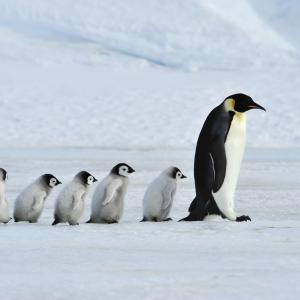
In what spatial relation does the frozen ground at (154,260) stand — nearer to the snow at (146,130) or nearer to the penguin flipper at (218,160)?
the snow at (146,130)

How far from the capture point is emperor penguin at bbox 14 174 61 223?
170 inches

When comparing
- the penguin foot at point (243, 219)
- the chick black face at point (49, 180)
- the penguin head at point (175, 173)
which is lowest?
the penguin foot at point (243, 219)

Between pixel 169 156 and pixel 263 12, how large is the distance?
1677 cm

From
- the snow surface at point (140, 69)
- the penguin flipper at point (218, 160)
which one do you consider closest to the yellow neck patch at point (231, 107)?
the penguin flipper at point (218, 160)

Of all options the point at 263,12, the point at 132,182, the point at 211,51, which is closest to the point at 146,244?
the point at 132,182

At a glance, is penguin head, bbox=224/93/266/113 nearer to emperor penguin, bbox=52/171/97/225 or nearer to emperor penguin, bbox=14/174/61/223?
emperor penguin, bbox=52/171/97/225

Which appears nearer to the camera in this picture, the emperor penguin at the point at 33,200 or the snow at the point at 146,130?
the snow at the point at 146,130

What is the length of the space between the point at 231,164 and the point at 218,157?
0.12 metres

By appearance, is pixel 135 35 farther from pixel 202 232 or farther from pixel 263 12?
pixel 202 232

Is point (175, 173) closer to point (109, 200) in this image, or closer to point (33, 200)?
point (109, 200)

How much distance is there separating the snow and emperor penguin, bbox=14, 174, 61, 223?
0.09 metres

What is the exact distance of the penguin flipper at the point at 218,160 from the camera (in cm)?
449

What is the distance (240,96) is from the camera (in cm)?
452

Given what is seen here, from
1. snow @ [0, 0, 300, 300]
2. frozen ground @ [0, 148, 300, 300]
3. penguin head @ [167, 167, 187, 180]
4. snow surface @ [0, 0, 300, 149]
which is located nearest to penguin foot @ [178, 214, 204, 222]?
snow @ [0, 0, 300, 300]
